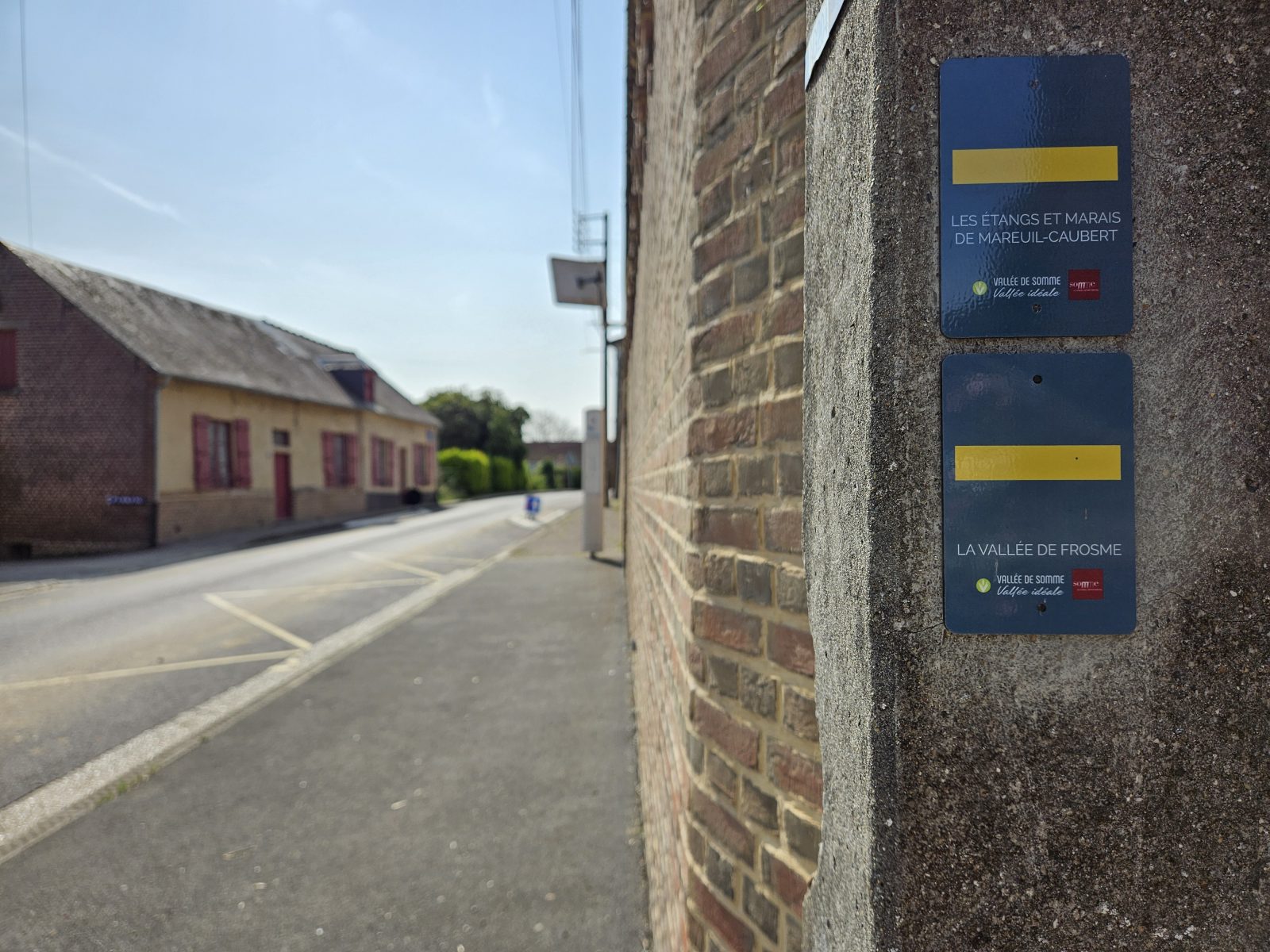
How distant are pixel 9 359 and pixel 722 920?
23978 millimetres

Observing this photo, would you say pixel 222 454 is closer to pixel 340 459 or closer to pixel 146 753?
pixel 340 459

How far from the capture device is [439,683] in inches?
256

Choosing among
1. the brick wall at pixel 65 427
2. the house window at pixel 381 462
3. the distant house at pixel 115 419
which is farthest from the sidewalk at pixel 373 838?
the house window at pixel 381 462

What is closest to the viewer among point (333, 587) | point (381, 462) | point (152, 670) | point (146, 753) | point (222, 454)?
point (146, 753)

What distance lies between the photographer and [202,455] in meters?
20.6

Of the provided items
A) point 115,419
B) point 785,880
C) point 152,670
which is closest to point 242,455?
point 115,419

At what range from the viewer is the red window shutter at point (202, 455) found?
2042 centimetres

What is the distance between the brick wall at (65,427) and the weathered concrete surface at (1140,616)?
21.4 m

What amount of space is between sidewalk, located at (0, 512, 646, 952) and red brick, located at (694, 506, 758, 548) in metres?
2.20

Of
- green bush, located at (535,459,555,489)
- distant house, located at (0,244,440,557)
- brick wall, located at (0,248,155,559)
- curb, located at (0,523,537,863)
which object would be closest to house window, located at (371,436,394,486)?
distant house, located at (0,244,440,557)

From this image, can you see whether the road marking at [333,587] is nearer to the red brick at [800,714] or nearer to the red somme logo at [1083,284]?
the red brick at [800,714]

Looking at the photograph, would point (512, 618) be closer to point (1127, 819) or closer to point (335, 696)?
point (335, 696)

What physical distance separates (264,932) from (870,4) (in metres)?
3.78

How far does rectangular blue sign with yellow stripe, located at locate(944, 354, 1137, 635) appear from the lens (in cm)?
103
